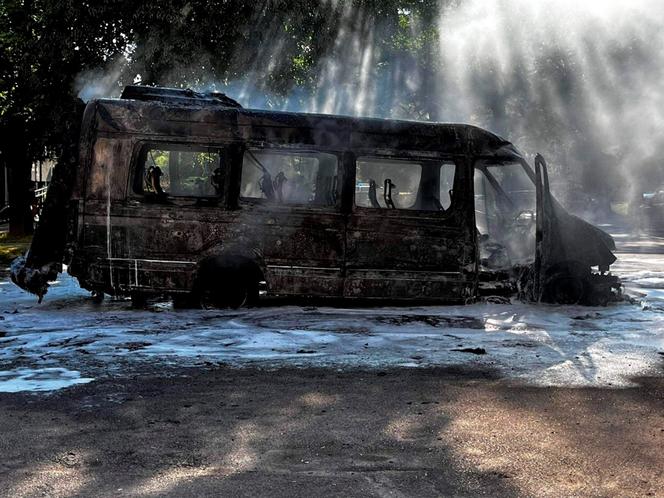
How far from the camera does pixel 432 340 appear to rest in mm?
8422

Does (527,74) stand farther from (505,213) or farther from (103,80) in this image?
(505,213)

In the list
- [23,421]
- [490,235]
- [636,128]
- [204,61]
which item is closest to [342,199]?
[490,235]

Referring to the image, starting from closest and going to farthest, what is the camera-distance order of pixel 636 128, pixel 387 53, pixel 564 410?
pixel 564 410 → pixel 387 53 → pixel 636 128

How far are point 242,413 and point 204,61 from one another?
47.1ft

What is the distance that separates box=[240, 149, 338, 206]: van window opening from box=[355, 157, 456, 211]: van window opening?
382mm

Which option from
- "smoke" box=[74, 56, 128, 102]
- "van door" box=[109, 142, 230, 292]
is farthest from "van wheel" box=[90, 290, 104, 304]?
"smoke" box=[74, 56, 128, 102]

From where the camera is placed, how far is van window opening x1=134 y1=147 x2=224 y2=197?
394 inches

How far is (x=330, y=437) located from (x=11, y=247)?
19034 millimetres

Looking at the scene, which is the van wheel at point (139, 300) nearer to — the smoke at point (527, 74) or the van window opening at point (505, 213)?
the van window opening at point (505, 213)

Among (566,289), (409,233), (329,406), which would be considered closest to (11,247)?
(409,233)

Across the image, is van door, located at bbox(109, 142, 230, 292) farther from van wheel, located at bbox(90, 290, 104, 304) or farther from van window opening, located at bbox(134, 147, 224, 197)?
van wheel, located at bbox(90, 290, 104, 304)

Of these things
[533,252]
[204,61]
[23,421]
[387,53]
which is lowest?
[23,421]

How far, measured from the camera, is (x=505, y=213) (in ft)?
35.6

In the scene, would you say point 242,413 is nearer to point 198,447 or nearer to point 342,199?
point 198,447
